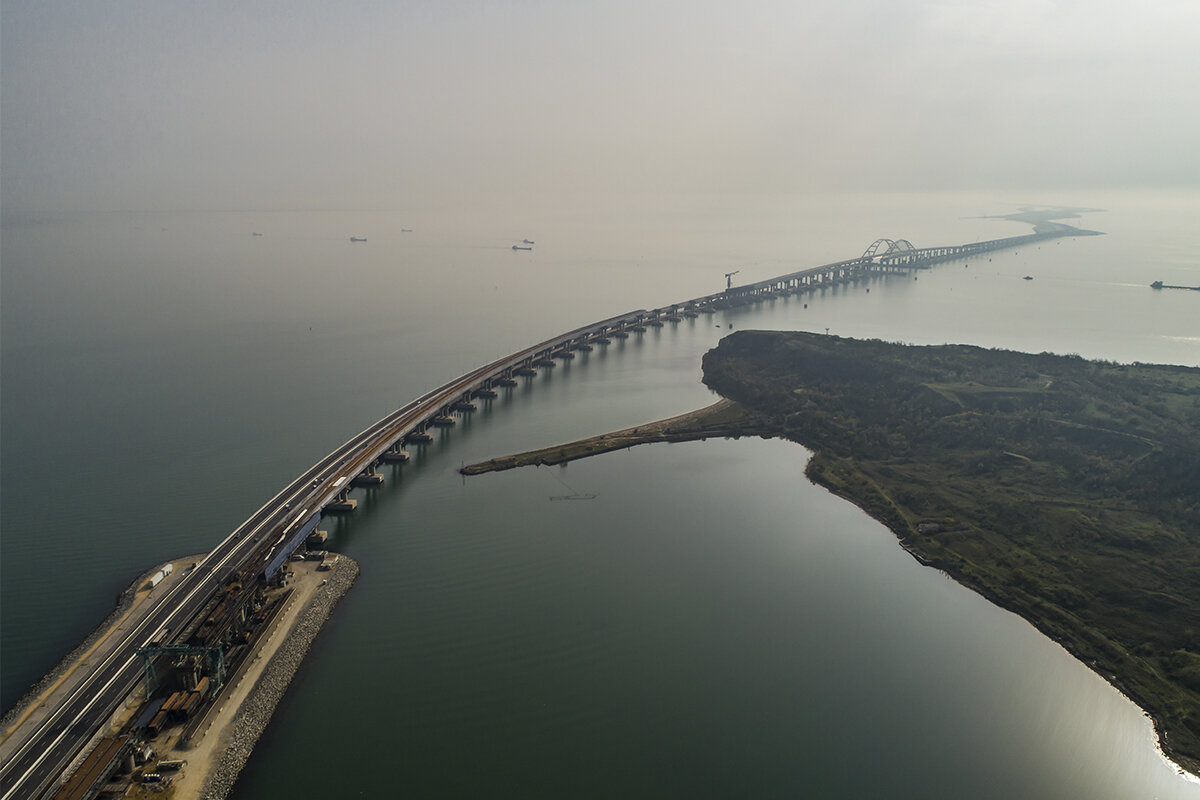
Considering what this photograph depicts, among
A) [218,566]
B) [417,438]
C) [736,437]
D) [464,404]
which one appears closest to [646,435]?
[736,437]

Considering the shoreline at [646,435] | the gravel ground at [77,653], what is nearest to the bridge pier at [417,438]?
the shoreline at [646,435]

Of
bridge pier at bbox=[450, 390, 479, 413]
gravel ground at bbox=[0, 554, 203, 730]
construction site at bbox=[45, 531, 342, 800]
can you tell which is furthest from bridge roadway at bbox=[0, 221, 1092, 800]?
gravel ground at bbox=[0, 554, 203, 730]

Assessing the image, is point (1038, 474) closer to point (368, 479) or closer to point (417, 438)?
point (417, 438)

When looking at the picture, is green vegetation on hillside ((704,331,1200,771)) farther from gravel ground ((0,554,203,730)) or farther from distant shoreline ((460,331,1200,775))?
gravel ground ((0,554,203,730))

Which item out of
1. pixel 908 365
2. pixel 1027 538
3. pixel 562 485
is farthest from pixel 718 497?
pixel 908 365

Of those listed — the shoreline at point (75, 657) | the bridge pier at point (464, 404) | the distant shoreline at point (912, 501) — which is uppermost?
the bridge pier at point (464, 404)

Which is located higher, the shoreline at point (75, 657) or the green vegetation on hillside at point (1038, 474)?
the shoreline at point (75, 657)

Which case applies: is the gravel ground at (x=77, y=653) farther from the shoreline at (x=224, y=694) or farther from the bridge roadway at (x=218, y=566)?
the bridge roadway at (x=218, y=566)
